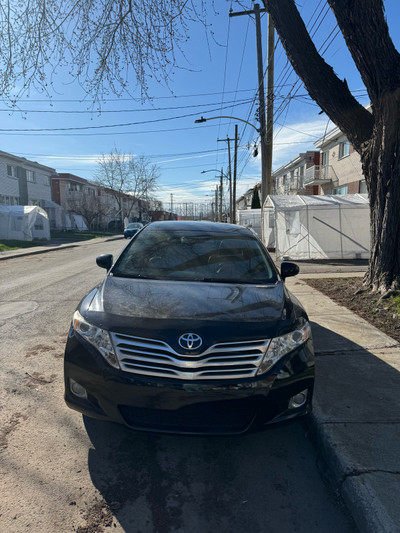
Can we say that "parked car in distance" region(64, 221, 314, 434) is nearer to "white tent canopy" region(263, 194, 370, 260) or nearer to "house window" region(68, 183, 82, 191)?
"white tent canopy" region(263, 194, 370, 260)

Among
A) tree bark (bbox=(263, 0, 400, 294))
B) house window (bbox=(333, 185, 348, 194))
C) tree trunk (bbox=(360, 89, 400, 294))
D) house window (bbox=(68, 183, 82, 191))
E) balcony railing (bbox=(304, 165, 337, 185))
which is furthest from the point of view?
house window (bbox=(68, 183, 82, 191))

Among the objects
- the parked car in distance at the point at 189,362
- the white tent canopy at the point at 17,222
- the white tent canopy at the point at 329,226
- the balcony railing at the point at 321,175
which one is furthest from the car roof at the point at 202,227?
the balcony railing at the point at 321,175

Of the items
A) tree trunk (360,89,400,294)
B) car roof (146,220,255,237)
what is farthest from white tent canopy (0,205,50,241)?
tree trunk (360,89,400,294)

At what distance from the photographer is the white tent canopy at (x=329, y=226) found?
1415 cm

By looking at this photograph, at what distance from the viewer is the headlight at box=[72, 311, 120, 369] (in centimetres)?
252

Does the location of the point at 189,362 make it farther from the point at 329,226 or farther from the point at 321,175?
the point at 321,175

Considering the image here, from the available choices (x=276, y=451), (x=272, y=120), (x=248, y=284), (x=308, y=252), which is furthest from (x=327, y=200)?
(x=276, y=451)

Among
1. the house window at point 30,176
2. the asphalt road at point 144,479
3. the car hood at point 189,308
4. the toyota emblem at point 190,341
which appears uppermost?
the house window at point 30,176

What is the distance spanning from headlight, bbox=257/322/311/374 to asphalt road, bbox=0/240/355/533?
2.40 ft

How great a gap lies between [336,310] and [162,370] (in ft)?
15.5

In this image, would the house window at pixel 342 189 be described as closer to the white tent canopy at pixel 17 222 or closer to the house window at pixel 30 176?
the white tent canopy at pixel 17 222

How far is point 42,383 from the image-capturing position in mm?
3773

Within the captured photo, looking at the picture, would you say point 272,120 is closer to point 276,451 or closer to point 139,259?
point 139,259

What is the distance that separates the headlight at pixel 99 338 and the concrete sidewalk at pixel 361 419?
5.48ft
